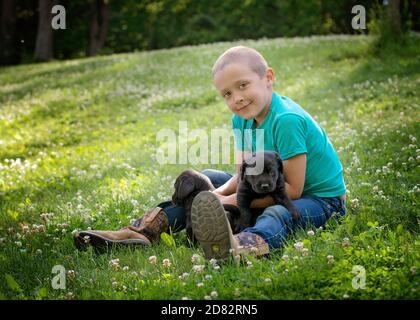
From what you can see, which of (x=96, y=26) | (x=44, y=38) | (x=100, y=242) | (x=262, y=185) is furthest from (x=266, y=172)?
(x=96, y=26)

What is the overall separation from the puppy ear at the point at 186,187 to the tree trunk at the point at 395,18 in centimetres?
1098

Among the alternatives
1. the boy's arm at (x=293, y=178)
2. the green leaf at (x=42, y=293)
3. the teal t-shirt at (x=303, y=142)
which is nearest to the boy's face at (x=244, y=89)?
the teal t-shirt at (x=303, y=142)

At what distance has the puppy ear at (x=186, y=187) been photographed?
4441mm

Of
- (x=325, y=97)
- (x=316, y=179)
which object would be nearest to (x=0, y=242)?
(x=316, y=179)

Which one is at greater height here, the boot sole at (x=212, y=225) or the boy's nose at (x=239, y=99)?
the boy's nose at (x=239, y=99)

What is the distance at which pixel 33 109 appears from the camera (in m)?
14.3

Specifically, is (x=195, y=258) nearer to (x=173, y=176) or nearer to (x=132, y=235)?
(x=132, y=235)

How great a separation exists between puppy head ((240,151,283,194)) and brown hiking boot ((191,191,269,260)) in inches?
14.7

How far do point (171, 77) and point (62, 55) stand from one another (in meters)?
26.3

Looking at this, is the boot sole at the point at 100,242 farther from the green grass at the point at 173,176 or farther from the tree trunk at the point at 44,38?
the tree trunk at the point at 44,38

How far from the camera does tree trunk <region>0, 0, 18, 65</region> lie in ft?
90.0

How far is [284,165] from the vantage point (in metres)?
4.21

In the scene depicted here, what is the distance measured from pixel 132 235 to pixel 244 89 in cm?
158
